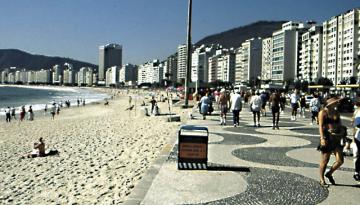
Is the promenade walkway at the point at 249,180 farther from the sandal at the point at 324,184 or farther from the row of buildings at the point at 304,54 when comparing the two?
the row of buildings at the point at 304,54

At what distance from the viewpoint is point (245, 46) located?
176 m

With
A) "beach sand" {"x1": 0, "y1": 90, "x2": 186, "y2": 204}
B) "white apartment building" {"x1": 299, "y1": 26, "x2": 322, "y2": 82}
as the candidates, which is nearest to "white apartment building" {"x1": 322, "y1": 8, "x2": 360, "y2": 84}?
"white apartment building" {"x1": 299, "y1": 26, "x2": 322, "y2": 82}

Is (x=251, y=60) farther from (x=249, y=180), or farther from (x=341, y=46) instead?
(x=249, y=180)

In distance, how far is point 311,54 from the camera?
124688 mm

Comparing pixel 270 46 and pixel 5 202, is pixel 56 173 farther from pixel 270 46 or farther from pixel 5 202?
pixel 270 46

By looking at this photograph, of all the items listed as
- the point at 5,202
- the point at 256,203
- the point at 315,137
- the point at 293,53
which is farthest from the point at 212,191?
the point at 293,53

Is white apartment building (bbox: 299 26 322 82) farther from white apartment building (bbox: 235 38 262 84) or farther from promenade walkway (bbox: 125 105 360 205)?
promenade walkway (bbox: 125 105 360 205)

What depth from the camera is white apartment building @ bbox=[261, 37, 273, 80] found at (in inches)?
6073

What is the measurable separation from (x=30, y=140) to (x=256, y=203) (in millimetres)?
17795

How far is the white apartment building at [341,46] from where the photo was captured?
102875mm

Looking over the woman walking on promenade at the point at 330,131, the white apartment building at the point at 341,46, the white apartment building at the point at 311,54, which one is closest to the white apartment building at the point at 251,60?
the white apartment building at the point at 311,54

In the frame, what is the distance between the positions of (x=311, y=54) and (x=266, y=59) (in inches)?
1359

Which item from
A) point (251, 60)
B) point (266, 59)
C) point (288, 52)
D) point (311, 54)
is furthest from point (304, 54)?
point (251, 60)

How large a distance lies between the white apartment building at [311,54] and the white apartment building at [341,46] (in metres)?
1.37
